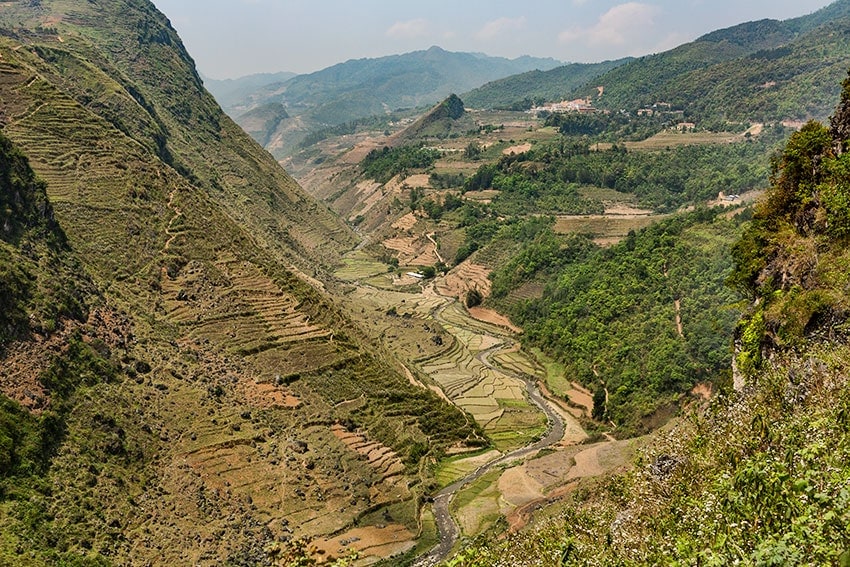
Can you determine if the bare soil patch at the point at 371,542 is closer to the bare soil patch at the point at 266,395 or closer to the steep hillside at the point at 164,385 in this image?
the steep hillside at the point at 164,385

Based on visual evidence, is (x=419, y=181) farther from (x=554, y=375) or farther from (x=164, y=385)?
(x=164, y=385)

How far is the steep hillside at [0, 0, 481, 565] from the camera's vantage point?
2919 centimetres

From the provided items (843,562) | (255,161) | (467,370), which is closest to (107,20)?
(255,161)

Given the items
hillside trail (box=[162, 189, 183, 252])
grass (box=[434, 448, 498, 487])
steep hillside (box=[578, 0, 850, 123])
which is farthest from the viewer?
steep hillside (box=[578, 0, 850, 123])

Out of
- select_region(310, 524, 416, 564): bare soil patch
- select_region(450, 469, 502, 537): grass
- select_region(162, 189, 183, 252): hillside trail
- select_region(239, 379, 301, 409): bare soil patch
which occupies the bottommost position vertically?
select_region(450, 469, 502, 537): grass

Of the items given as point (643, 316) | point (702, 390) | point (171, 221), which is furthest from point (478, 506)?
point (171, 221)

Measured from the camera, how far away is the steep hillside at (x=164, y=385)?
29.2 meters

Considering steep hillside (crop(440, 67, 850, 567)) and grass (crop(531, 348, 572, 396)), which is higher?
steep hillside (crop(440, 67, 850, 567))

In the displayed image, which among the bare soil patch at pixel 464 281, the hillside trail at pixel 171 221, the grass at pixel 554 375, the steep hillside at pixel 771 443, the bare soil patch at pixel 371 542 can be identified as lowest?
the grass at pixel 554 375

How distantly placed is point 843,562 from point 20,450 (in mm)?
32152

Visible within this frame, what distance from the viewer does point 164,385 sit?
38.1 metres

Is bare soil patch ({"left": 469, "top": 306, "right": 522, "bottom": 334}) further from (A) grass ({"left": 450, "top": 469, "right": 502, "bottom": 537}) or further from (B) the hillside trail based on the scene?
(B) the hillside trail

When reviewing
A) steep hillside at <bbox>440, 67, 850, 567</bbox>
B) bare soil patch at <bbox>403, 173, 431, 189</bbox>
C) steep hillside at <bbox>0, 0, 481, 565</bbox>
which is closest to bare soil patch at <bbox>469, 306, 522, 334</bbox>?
steep hillside at <bbox>0, 0, 481, 565</bbox>

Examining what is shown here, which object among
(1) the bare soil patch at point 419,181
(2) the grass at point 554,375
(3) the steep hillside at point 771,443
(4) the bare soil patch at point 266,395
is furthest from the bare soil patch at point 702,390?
A: (1) the bare soil patch at point 419,181
